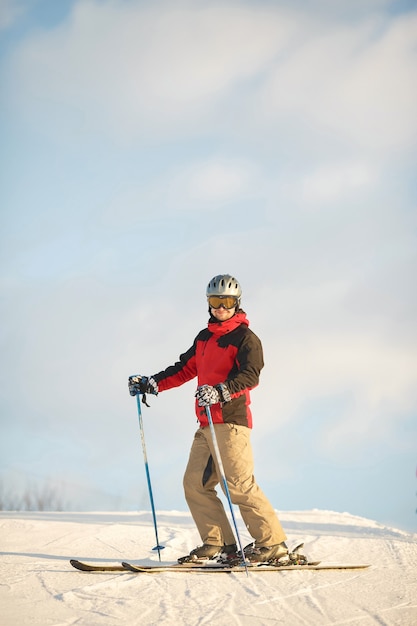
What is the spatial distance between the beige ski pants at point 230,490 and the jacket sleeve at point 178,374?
2.06 ft

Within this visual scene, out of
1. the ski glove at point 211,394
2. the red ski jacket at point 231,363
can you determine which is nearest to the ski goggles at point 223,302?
the red ski jacket at point 231,363

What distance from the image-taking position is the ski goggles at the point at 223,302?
20.4 feet

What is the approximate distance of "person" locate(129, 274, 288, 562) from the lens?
5848 millimetres

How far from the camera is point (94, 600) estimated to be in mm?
4621

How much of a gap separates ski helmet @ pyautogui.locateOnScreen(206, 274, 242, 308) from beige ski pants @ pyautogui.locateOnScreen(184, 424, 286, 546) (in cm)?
117

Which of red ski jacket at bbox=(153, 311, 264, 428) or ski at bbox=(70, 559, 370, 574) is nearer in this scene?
ski at bbox=(70, 559, 370, 574)

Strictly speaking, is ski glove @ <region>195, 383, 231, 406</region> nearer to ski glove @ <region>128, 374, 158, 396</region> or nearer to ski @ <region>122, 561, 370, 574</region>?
ski glove @ <region>128, 374, 158, 396</region>

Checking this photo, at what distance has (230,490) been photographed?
588 cm

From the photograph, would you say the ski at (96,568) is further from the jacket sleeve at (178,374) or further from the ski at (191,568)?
the jacket sleeve at (178,374)

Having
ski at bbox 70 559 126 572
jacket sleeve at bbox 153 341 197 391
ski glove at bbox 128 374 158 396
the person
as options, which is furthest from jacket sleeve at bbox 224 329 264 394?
ski at bbox 70 559 126 572

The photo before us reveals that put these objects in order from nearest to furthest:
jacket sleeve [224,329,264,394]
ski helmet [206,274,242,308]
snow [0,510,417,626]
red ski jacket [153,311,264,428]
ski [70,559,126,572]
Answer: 1. snow [0,510,417,626]
2. ski [70,559,126,572]
3. jacket sleeve [224,329,264,394]
4. red ski jacket [153,311,264,428]
5. ski helmet [206,274,242,308]

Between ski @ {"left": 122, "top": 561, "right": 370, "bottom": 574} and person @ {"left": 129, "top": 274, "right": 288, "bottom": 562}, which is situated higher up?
person @ {"left": 129, "top": 274, "right": 288, "bottom": 562}

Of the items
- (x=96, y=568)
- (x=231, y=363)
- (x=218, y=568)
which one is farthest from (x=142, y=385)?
(x=218, y=568)

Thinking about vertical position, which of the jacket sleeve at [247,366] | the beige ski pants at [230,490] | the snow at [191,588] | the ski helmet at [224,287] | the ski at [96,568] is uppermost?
the ski helmet at [224,287]
